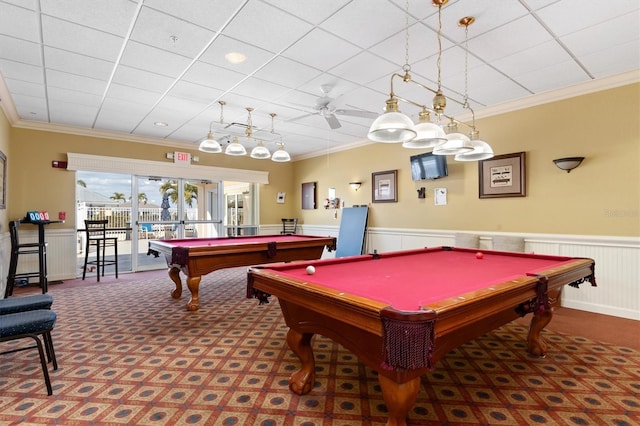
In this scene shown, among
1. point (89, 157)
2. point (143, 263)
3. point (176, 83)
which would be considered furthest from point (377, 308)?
point (143, 263)

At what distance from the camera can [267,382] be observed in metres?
2.25

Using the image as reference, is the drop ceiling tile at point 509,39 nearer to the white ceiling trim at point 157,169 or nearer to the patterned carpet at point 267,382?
the patterned carpet at point 267,382

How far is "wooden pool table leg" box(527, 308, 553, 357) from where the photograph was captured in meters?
2.64

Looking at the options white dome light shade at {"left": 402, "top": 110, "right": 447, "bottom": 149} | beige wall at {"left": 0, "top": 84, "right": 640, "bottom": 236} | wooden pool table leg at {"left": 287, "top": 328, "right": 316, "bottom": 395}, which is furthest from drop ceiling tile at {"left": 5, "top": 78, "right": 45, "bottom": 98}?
white dome light shade at {"left": 402, "top": 110, "right": 447, "bottom": 149}

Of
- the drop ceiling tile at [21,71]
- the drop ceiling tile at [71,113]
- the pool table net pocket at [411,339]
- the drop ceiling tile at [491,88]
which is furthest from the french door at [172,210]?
the pool table net pocket at [411,339]

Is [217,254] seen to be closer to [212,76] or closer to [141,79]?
[212,76]

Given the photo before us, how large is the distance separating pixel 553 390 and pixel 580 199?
266 centimetres

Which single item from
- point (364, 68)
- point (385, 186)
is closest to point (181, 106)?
point (364, 68)

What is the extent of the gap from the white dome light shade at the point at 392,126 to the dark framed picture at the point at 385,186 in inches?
137

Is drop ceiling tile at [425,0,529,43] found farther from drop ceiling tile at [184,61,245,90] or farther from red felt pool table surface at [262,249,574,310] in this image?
drop ceiling tile at [184,61,245,90]

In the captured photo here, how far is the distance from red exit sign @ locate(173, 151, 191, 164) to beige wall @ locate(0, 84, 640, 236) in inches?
6.8

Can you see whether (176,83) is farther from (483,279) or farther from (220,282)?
(483,279)

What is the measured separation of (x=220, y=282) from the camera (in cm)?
545

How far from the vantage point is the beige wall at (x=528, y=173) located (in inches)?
141
